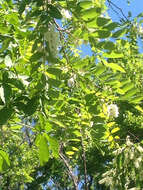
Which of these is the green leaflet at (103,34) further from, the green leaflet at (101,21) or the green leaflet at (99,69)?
the green leaflet at (99,69)

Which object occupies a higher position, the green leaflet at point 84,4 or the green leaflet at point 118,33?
the green leaflet at point 84,4

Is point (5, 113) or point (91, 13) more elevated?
point (91, 13)

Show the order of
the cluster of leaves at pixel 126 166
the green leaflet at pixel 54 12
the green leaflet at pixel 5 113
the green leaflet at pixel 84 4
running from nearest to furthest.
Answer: the green leaflet at pixel 54 12 → the green leaflet at pixel 84 4 → the green leaflet at pixel 5 113 → the cluster of leaves at pixel 126 166

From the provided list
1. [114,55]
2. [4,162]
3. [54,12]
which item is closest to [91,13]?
[54,12]

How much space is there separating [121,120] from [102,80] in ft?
38.8

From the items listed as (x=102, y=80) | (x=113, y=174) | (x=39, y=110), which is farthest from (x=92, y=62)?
(x=113, y=174)

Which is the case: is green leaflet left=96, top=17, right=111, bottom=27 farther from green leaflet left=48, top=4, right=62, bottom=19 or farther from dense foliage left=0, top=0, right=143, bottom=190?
green leaflet left=48, top=4, right=62, bottom=19

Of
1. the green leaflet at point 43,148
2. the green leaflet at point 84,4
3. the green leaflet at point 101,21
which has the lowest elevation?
the green leaflet at point 43,148

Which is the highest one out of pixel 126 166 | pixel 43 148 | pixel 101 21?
pixel 101 21

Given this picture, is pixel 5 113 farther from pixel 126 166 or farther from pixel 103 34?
pixel 126 166

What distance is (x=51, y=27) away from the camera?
4.31 feet

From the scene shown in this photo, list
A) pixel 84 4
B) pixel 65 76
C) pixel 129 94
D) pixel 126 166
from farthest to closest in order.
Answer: pixel 126 166, pixel 65 76, pixel 129 94, pixel 84 4

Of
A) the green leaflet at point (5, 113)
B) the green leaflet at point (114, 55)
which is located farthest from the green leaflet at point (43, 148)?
the green leaflet at point (114, 55)

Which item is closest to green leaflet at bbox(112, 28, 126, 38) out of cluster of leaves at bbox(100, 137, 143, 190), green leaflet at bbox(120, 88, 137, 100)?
green leaflet at bbox(120, 88, 137, 100)
